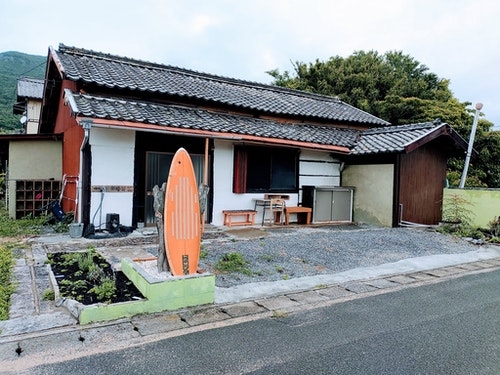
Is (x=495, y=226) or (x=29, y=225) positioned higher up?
(x=495, y=226)

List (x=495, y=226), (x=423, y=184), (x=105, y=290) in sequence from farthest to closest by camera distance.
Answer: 1. (x=423, y=184)
2. (x=495, y=226)
3. (x=105, y=290)

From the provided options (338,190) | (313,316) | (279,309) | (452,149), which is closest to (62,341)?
(279,309)

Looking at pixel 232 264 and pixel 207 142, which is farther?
pixel 207 142

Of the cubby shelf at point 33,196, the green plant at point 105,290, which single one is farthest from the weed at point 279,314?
the cubby shelf at point 33,196

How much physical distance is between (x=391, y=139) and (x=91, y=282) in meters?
8.38

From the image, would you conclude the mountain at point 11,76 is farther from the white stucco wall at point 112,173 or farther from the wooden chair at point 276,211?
the wooden chair at point 276,211

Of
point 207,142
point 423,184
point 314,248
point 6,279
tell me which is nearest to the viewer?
point 6,279

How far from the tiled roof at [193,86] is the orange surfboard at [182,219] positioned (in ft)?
16.3

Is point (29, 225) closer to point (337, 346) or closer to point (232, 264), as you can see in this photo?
point (232, 264)

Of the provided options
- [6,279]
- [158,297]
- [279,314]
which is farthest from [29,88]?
[279,314]

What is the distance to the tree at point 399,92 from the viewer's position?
15.9 meters

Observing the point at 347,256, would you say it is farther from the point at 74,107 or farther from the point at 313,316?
the point at 74,107

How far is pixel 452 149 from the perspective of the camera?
34.1 ft

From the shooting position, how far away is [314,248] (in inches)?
258
